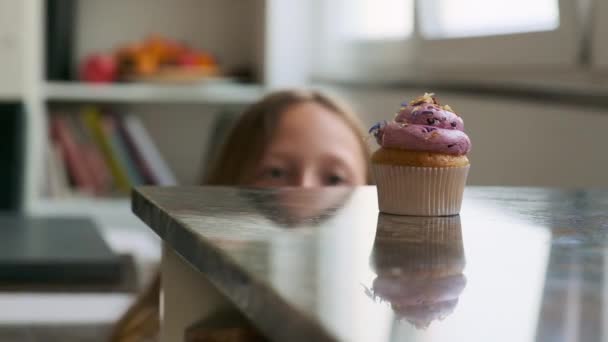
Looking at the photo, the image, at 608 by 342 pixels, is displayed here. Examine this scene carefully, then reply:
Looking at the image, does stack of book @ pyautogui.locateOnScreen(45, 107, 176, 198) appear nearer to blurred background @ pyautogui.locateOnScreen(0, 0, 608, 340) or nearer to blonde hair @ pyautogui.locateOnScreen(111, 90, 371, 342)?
blurred background @ pyautogui.locateOnScreen(0, 0, 608, 340)

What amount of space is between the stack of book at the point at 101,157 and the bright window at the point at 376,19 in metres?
0.76

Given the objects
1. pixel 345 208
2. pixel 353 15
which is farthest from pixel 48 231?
pixel 345 208

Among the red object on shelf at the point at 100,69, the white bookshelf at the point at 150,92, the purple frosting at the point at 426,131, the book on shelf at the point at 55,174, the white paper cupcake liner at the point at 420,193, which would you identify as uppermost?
the purple frosting at the point at 426,131

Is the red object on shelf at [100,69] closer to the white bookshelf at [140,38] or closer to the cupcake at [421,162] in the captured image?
the white bookshelf at [140,38]

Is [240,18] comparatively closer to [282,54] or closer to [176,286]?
[282,54]

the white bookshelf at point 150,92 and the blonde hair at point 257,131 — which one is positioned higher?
the blonde hair at point 257,131

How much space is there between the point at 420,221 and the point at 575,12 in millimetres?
1381

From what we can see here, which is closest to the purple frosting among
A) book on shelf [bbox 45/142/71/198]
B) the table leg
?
the table leg

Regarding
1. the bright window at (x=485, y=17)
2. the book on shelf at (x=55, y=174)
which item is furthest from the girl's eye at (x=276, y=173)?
the book on shelf at (x=55, y=174)

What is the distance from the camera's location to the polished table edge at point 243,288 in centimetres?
46

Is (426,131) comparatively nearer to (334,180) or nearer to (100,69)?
(334,180)

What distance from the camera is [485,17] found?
2.51 metres

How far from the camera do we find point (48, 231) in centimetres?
229

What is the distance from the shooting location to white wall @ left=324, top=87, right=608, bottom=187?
1.86 meters
